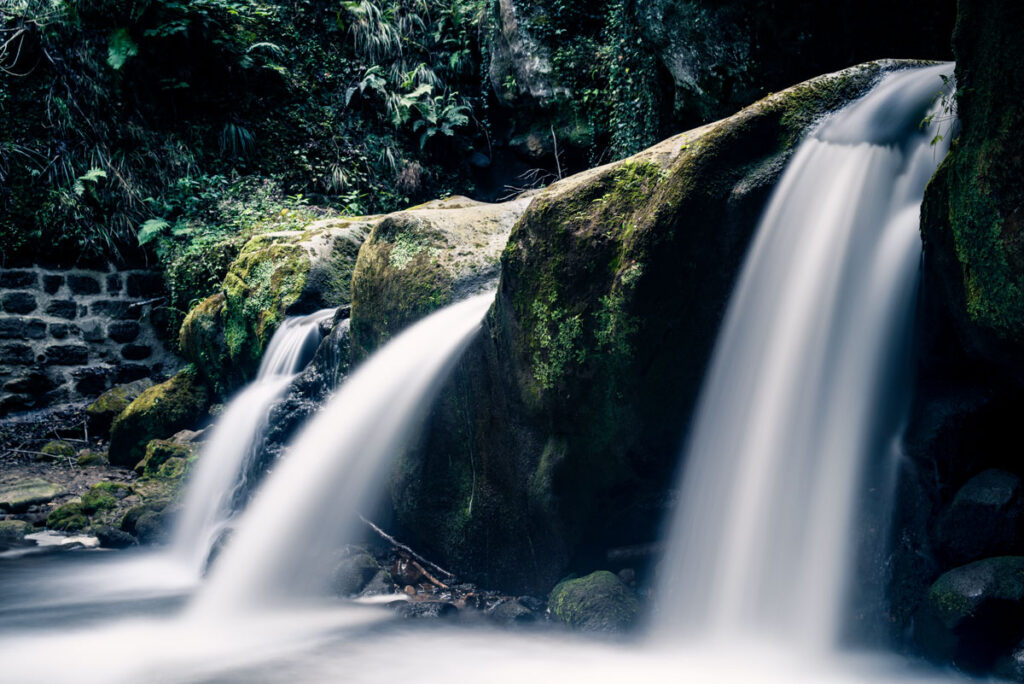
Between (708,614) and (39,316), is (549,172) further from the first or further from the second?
(708,614)

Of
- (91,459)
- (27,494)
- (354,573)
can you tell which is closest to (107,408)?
(91,459)

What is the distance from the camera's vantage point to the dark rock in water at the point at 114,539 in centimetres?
513

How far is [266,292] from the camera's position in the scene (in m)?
6.56

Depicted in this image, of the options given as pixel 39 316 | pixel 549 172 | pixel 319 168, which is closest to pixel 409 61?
pixel 319 168

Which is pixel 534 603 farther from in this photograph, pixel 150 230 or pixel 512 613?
pixel 150 230

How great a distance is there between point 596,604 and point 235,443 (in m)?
3.66

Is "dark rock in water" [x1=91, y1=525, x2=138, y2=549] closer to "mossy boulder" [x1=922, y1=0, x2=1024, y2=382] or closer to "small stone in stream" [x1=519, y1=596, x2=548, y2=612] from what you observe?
"small stone in stream" [x1=519, y1=596, x2=548, y2=612]

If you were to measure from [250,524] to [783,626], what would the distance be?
3.05 metres

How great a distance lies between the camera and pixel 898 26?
5262 mm

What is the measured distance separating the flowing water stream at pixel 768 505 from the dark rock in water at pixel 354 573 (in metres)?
0.31

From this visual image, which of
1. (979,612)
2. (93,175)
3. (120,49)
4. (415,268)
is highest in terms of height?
(120,49)

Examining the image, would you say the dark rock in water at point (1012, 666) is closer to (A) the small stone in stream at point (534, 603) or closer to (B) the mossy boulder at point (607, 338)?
(B) the mossy boulder at point (607, 338)

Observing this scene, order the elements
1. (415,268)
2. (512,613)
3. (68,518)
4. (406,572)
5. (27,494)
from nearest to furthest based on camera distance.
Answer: (512,613) → (406,572) → (415,268) → (68,518) → (27,494)

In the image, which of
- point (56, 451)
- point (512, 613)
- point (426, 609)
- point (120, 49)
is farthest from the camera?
point (120, 49)
